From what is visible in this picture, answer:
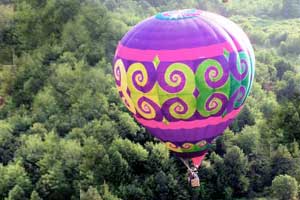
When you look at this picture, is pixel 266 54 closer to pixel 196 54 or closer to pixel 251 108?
pixel 251 108

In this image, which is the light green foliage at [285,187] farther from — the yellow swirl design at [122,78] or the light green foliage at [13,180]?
the yellow swirl design at [122,78]

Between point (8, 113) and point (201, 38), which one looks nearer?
point (201, 38)

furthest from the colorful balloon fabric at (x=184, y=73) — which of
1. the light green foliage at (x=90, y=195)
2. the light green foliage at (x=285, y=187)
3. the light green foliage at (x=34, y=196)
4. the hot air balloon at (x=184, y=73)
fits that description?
the light green foliage at (x=285, y=187)

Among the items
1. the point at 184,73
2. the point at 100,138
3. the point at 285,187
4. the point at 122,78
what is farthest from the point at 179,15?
the point at 285,187

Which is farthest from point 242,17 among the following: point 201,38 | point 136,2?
point 201,38

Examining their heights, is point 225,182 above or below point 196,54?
below

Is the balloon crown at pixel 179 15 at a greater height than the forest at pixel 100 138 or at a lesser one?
greater
